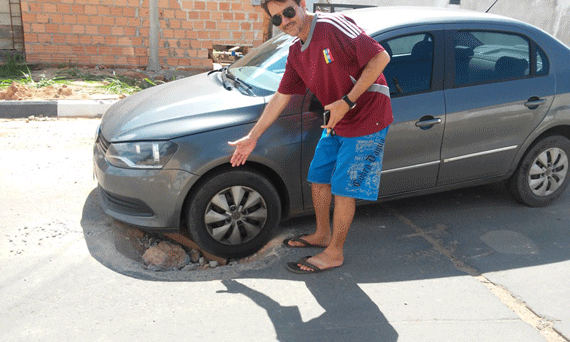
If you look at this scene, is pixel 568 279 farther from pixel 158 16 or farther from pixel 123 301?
pixel 158 16

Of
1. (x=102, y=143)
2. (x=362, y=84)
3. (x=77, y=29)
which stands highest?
(x=362, y=84)

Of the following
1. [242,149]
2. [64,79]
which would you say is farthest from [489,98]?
[64,79]

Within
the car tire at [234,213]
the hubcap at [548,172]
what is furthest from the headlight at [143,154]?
the hubcap at [548,172]

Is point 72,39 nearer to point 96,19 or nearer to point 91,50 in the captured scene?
point 91,50

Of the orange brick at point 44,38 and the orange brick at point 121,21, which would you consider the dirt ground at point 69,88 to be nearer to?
the orange brick at point 44,38

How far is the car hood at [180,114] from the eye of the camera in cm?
367

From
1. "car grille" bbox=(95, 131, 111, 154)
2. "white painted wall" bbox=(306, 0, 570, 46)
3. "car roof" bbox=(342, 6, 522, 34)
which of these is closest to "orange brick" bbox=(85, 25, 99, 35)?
"car grille" bbox=(95, 131, 111, 154)

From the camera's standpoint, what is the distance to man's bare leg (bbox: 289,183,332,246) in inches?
150

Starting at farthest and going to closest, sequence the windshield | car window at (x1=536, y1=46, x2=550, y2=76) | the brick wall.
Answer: the brick wall, car window at (x1=536, y1=46, x2=550, y2=76), the windshield

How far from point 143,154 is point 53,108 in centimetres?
397

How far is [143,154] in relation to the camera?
3625mm

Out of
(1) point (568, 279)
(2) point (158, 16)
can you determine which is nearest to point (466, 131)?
(1) point (568, 279)

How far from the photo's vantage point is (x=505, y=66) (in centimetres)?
439

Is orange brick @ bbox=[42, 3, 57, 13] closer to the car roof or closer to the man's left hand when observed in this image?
the car roof
